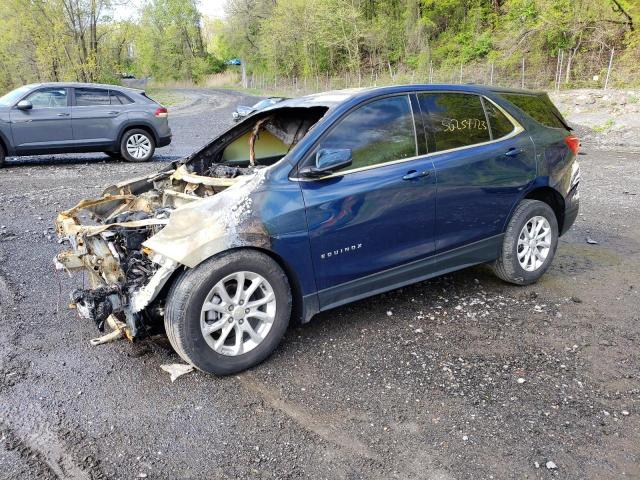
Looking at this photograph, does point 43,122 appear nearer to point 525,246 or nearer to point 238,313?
point 238,313

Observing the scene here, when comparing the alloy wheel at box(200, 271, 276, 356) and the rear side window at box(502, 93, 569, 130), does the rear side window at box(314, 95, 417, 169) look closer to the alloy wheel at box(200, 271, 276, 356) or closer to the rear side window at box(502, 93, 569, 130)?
the alloy wheel at box(200, 271, 276, 356)

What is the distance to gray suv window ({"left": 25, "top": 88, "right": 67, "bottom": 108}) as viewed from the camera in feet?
36.4

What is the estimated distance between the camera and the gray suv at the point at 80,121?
35.9ft

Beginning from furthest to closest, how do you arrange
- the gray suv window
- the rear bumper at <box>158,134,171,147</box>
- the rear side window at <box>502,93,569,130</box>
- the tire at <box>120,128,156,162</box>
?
the rear bumper at <box>158,134,171,147</box> → the tire at <box>120,128,156,162</box> → the gray suv window → the rear side window at <box>502,93,569,130</box>

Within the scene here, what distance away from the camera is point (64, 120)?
1124cm

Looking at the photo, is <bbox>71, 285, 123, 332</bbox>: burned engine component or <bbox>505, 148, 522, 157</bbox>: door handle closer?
<bbox>71, 285, 123, 332</bbox>: burned engine component

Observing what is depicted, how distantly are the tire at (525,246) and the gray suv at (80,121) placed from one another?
9520mm

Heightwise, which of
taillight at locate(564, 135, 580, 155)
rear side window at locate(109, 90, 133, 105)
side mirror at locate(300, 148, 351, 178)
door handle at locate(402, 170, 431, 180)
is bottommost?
taillight at locate(564, 135, 580, 155)

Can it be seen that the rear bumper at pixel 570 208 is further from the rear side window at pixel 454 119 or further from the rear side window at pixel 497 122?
the rear side window at pixel 454 119

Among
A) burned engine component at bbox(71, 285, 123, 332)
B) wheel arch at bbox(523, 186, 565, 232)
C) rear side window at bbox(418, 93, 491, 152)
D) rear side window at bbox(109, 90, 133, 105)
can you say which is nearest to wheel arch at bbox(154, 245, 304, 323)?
burned engine component at bbox(71, 285, 123, 332)

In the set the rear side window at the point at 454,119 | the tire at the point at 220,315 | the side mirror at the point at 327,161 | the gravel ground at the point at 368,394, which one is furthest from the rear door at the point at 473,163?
the tire at the point at 220,315

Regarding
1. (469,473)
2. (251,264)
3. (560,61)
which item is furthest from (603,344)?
(560,61)

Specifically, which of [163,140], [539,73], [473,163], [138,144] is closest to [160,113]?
[163,140]

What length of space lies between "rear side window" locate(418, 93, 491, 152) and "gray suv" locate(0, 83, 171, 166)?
9184mm
